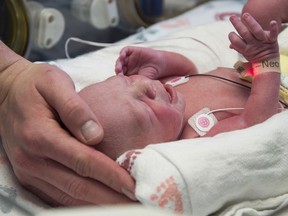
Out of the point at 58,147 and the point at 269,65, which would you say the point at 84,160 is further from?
the point at 269,65

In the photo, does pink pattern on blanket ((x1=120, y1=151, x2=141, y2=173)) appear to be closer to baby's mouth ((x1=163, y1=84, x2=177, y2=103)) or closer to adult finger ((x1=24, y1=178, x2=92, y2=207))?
adult finger ((x1=24, y1=178, x2=92, y2=207))

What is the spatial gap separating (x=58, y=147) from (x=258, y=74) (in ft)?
1.63

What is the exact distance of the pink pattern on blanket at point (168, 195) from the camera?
76 cm

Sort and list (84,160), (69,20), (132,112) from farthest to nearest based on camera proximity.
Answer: (69,20)
(132,112)
(84,160)

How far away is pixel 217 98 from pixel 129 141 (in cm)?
34

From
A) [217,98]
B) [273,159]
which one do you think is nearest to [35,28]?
[217,98]

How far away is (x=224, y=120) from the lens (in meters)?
1.05

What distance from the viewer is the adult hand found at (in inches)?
30.1

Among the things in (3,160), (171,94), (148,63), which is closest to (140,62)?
(148,63)

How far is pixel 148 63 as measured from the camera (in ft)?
4.03

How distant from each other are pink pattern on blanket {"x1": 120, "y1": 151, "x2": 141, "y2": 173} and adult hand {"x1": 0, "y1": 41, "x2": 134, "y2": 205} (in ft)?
0.05

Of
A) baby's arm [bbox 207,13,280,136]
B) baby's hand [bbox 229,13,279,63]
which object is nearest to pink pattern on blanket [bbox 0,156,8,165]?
baby's arm [bbox 207,13,280,136]

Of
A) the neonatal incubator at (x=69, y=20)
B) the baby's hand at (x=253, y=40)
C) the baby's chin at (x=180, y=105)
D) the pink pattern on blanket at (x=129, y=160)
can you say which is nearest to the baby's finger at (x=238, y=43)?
the baby's hand at (x=253, y=40)

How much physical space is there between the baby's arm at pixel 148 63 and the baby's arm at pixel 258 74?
0.25 m
